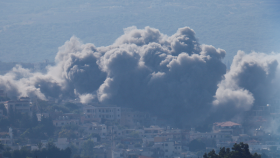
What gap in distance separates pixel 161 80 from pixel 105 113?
26.7 feet

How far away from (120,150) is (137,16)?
423 feet

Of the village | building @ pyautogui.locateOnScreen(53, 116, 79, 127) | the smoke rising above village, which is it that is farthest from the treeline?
the smoke rising above village

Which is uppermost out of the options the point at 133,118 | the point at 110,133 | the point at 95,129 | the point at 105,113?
the point at 105,113

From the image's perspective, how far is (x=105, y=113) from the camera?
3391 inches

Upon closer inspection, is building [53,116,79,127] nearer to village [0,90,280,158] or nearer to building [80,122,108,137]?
village [0,90,280,158]

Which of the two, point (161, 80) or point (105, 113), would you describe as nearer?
point (105, 113)

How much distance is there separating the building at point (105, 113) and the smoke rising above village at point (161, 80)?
1869mm

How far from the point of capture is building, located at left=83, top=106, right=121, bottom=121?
86.0 m

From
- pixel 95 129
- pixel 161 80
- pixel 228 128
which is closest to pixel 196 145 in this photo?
pixel 228 128

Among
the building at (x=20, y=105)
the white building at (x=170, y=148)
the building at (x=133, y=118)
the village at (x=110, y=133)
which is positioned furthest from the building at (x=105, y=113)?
the white building at (x=170, y=148)

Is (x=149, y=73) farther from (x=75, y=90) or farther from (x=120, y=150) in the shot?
(x=120, y=150)

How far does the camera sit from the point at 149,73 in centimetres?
9006

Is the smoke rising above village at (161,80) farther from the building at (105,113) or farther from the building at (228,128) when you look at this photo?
the building at (228,128)

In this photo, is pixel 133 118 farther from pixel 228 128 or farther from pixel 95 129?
pixel 228 128
